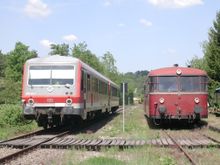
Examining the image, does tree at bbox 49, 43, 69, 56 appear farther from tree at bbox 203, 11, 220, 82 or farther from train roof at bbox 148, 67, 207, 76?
train roof at bbox 148, 67, 207, 76

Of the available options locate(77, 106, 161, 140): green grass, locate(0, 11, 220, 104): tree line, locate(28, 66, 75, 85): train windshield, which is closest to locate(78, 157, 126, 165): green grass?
locate(77, 106, 161, 140): green grass

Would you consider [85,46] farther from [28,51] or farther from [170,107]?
[170,107]

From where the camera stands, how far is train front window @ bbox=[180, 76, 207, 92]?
21.7 m

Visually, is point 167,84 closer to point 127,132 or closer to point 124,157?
point 127,132

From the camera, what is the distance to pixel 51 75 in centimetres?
1980

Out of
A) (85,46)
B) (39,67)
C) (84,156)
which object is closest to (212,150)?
(84,156)

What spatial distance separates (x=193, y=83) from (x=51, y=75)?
6.54 m

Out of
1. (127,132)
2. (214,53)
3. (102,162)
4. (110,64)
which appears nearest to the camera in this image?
(102,162)

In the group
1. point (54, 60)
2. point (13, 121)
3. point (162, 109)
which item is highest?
point (54, 60)

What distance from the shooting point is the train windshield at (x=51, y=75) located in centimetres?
1962

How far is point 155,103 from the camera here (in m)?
21.7

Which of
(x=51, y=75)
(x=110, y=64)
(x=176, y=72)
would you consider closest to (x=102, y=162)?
(x=51, y=75)

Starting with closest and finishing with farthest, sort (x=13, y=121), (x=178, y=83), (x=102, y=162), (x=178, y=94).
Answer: (x=102, y=162)
(x=178, y=94)
(x=178, y=83)
(x=13, y=121)

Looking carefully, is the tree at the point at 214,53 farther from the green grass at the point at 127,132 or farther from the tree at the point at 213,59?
the green grass at the point at 127,132
